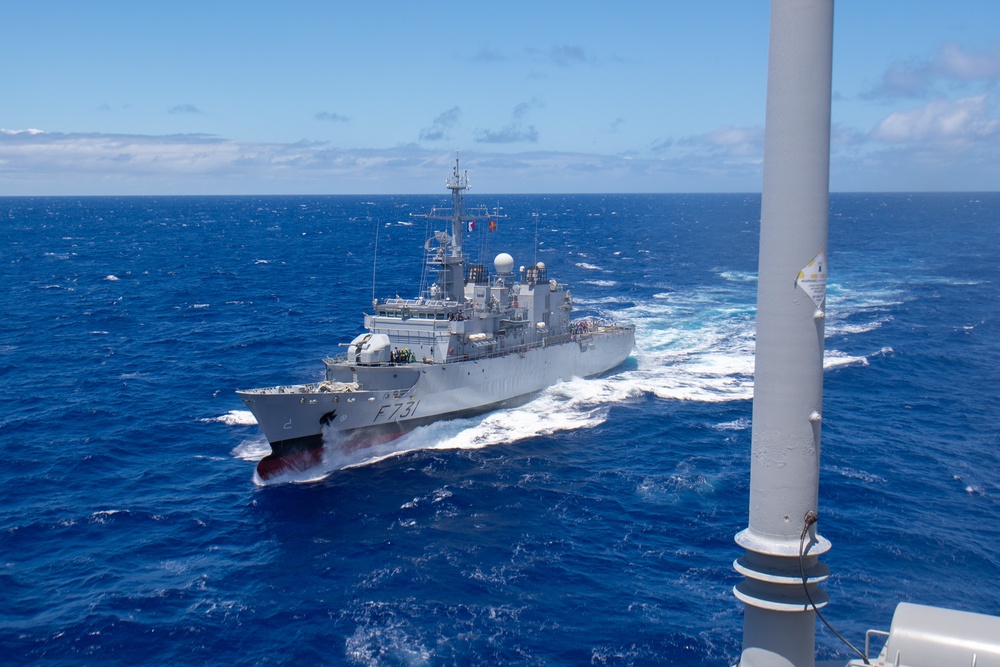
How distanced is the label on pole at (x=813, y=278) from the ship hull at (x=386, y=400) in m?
31.4

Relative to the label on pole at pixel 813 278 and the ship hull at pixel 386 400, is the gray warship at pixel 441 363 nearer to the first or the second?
the ship hull at pixel 386 400

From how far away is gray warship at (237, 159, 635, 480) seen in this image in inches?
1571

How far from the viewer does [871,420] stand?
44750mm

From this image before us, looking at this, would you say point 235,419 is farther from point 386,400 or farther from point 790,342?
point 790,342

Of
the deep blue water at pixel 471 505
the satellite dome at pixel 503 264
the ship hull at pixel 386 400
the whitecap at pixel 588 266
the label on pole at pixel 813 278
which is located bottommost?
the deep blue water at pixel 471 505

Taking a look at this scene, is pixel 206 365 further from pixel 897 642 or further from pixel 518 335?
pixel 897 642

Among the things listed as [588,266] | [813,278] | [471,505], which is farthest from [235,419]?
[588,266]

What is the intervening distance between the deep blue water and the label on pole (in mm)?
16123

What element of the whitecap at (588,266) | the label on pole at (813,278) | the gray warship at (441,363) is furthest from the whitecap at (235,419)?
the whitecap at (588,266)

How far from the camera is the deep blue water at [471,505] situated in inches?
1017

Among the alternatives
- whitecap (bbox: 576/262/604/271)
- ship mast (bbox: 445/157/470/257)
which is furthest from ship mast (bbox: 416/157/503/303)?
whitecap (bbox: 576/262/604/271)

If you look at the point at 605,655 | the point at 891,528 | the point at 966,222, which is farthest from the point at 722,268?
the point at 966,222

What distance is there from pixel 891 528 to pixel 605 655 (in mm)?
13953

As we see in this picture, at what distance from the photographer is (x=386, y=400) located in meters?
42.8
